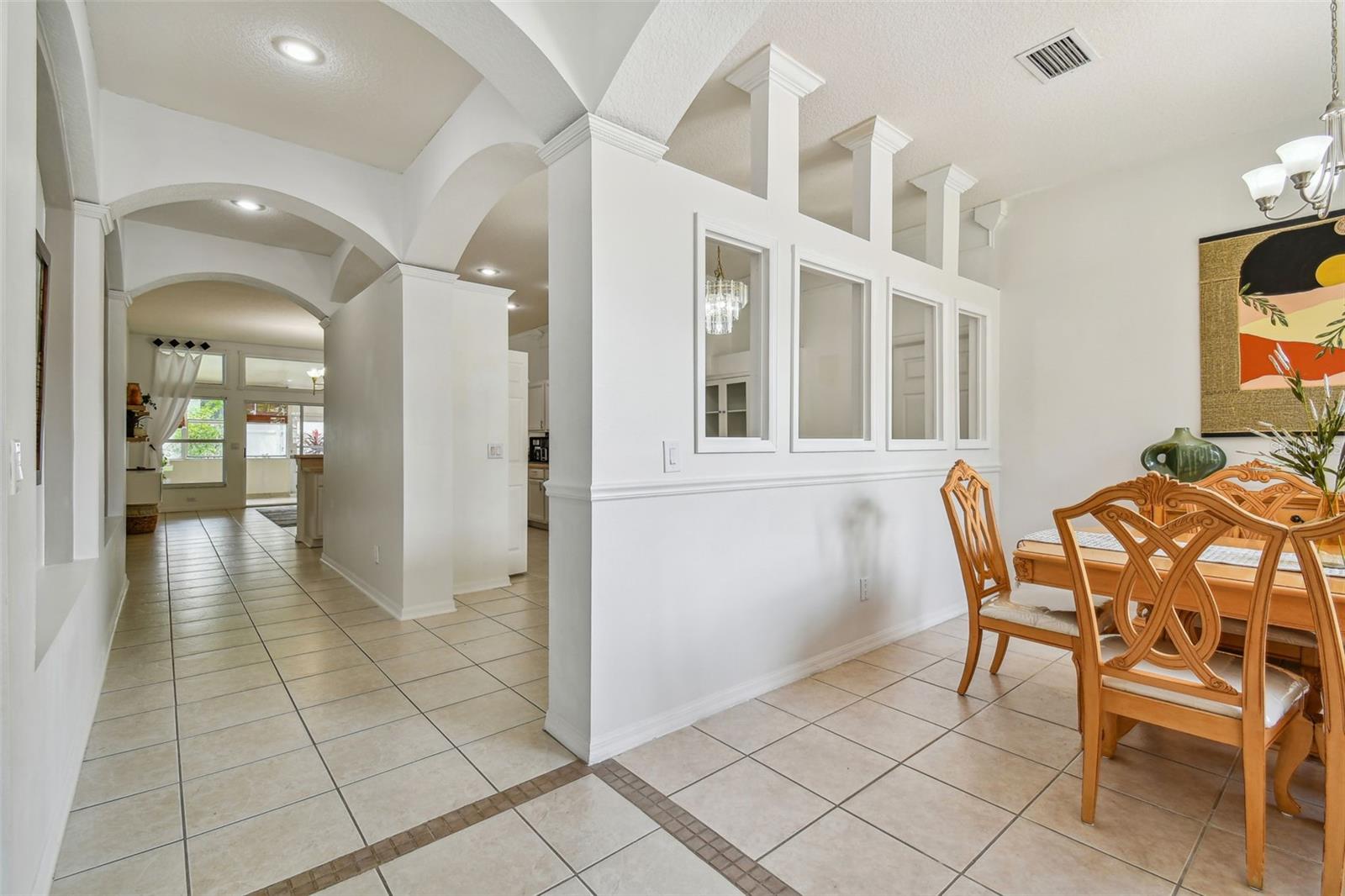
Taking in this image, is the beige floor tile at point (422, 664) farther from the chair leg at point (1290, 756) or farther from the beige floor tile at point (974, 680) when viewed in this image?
the chair leg at point (1290, 756)

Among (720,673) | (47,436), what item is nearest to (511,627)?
(720,673)

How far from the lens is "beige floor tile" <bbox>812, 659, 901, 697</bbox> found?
111 inches

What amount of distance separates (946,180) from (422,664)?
13.8 feet

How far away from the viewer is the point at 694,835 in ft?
5.86

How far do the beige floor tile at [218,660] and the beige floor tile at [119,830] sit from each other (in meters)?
1.23

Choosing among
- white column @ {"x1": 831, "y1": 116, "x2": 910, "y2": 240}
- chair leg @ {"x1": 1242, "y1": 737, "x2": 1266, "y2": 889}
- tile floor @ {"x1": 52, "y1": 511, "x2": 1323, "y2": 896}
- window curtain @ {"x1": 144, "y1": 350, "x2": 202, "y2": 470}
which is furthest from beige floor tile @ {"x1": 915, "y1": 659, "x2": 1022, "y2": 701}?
window curtain @ {"x1": 144, "y1": 350, "x2": 202, "y2": 470}

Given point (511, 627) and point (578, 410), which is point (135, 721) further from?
point (578, 410)

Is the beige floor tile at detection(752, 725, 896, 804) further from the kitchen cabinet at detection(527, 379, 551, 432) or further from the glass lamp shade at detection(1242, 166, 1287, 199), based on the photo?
the kitchen cabinet at detection(527, 379, 551, 432)

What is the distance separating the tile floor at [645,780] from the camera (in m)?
1.63

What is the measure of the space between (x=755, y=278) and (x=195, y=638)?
3.73 meters

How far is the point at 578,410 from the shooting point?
→ 7.48ft

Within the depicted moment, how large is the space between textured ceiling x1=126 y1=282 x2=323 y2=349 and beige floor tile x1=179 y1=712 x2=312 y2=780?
5.64 metres

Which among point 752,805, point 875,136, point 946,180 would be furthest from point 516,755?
point 946,180

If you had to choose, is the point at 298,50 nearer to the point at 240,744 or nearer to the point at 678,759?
the point at 240,744
